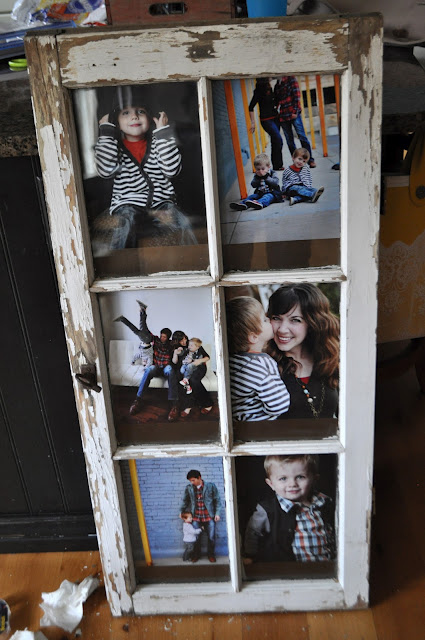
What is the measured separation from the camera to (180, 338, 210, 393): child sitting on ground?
1.24 metres

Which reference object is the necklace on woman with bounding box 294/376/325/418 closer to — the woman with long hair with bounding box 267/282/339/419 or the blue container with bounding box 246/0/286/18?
the woman with long hair with bounding box 267/282/339/419

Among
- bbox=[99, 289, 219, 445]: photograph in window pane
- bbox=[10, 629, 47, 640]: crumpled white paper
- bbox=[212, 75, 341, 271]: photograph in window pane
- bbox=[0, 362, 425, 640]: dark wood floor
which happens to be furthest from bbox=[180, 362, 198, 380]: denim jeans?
bbox=[10, 629, 47, 640]: crumpled white paper

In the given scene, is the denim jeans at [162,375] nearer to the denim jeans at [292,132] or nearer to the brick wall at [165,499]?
the brick wall at [165,499]

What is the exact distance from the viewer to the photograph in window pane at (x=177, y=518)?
→ 1.37 m

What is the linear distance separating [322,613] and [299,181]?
3.33 feet

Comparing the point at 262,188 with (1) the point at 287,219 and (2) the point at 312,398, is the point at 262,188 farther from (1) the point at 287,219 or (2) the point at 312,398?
(2) the point at 312,398

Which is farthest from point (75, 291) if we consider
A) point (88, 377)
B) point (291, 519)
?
point (291, 519)

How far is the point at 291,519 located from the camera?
55.2 inches

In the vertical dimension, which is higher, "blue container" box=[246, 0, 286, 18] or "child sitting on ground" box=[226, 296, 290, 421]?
"blue container" box=[246, 0, 286, 18]

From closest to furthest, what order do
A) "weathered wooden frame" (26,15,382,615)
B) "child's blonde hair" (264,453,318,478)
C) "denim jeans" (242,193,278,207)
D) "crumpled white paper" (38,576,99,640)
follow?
"weathered wooden frame" (26,15,382,615) < "denim jeans" (242,193,278,207) < "child's blonde hair" (264,453,318,478) < "crumpled white paper" (38,576,99,640)

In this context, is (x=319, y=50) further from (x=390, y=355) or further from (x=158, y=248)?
(x=390, y=355)

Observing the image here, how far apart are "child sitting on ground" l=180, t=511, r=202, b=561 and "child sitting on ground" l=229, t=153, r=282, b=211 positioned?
73 cm

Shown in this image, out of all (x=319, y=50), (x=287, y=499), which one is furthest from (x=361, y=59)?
(x=287, y=499)

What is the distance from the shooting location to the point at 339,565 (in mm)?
1434
